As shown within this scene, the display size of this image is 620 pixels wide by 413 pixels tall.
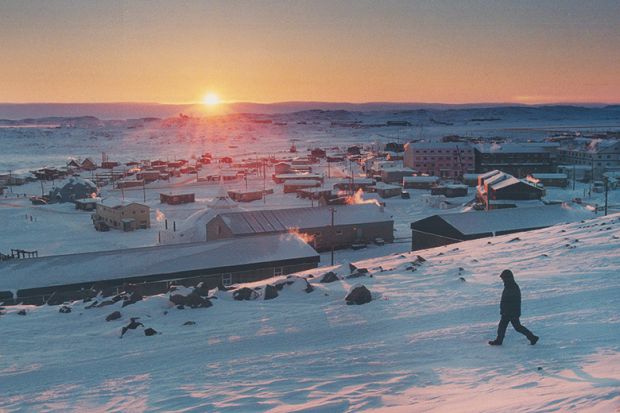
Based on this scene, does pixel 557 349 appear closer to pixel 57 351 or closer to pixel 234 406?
pixel 234 406

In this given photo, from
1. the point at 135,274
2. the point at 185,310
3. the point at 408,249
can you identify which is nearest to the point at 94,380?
the point at 185,310

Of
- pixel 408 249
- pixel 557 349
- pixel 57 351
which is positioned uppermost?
pixel 557 349

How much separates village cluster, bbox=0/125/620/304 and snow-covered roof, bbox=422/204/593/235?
0.27ft

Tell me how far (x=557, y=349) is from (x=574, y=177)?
49345mm

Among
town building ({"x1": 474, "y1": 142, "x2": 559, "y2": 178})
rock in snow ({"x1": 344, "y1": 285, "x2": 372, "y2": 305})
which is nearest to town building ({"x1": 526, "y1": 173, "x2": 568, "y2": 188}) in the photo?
town building ({"x1": 474, "y1": 142, "x2": 559, "y2": 178})

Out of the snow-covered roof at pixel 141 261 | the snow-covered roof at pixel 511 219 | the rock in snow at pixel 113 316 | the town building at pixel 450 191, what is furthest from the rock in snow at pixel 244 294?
the town building at pixel 450 191

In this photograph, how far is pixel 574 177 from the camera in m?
51.2

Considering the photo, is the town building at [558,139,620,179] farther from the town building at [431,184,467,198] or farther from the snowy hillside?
the snowy hillside

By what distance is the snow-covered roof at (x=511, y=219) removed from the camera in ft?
79.2

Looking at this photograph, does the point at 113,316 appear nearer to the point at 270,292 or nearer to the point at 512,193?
the point at 270,292

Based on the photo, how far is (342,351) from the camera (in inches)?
297

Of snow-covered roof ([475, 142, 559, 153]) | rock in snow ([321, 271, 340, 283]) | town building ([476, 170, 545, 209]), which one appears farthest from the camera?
snow-covered roof ([475, 142, 559, 153])

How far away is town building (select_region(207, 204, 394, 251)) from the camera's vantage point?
25.6 m

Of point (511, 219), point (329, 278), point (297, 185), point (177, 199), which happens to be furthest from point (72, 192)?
point (329, 278)
